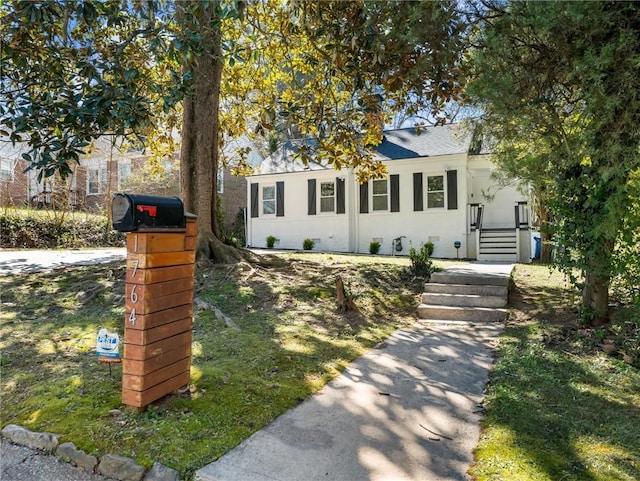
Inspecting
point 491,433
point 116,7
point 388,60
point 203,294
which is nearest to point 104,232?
point 203,294

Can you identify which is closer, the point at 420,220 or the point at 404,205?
the point at 420,220

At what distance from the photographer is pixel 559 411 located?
127 inches

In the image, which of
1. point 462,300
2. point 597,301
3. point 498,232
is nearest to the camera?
A: point 597,301

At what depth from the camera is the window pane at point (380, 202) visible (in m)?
15.8

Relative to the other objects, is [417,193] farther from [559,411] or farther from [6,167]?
[6,167]

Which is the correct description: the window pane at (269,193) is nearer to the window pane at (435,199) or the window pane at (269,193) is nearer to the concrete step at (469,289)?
the window pane at (435,199)

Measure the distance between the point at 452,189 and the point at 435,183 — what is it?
0.71m

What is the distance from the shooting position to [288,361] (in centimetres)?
423

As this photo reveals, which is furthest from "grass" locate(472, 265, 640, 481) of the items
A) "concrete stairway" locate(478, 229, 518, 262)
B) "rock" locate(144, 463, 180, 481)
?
"concrete stairway" locate(478, 229, 518, 262)

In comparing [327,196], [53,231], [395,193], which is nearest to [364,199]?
[395,193]

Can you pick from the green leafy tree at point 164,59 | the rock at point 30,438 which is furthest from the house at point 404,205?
the rock at point 30,438

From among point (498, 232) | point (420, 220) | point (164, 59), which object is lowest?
point (498, 232)

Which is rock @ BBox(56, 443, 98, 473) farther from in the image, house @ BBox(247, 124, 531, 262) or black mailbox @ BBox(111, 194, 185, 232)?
house @ BBox(247, 124, 531, 262)

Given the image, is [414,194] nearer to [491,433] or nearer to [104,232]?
[104,232]
